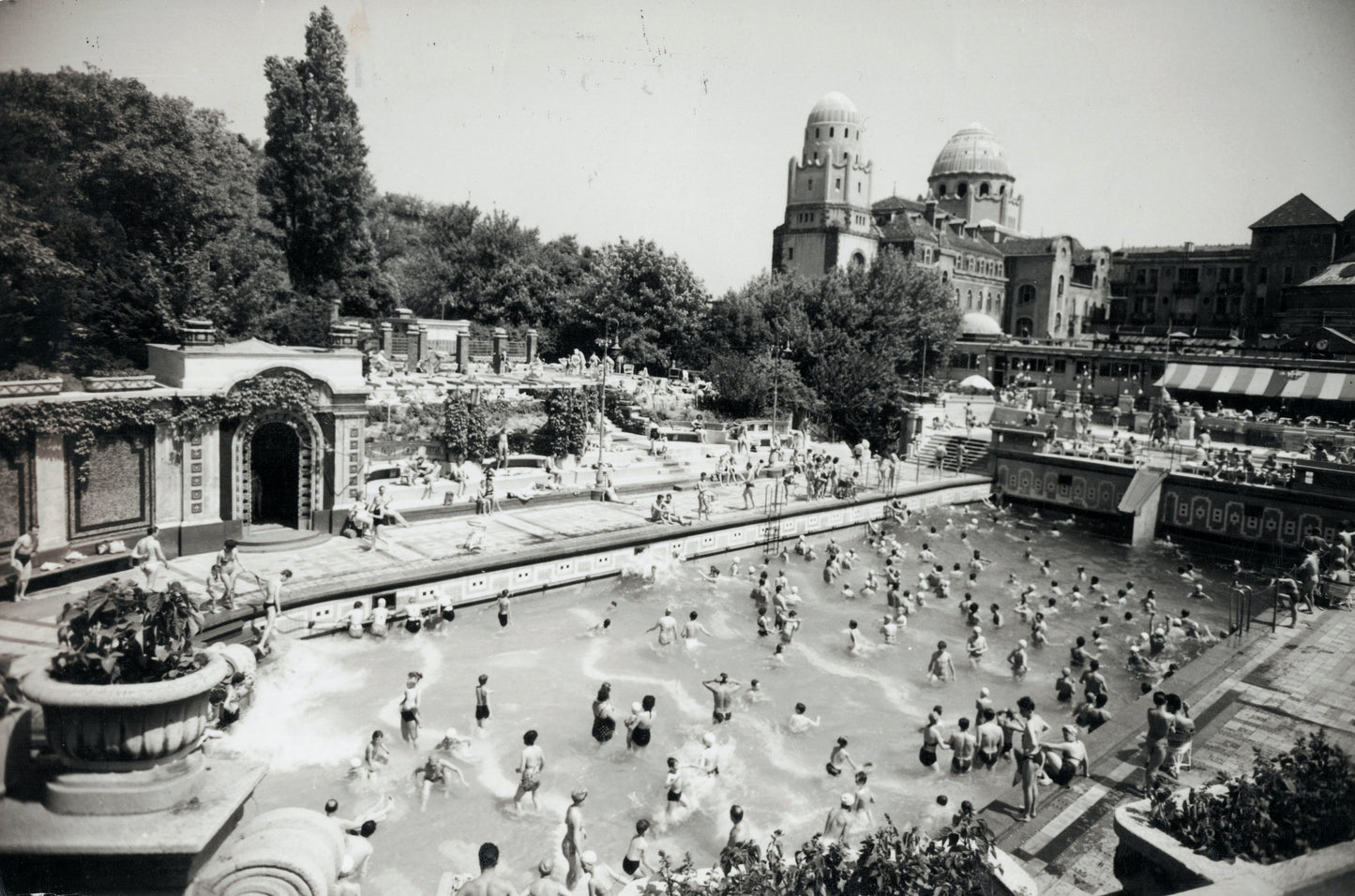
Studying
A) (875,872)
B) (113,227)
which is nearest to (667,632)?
(875,872)

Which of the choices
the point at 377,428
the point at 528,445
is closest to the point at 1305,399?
the point at 528,445

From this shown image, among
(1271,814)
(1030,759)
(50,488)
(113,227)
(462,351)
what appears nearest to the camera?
(1271,814)

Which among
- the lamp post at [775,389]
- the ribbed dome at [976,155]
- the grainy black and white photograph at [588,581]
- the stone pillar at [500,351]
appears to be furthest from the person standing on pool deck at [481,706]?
the ribbed dome at [976,155]

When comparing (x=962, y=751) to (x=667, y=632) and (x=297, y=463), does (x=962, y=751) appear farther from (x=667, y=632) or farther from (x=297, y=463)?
(x=297, y=463)

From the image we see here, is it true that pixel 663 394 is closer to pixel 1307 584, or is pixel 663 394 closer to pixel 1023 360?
pixel 1307 584

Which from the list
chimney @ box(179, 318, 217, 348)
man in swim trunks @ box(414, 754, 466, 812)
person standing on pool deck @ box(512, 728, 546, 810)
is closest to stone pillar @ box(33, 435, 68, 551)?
chimney @ box(179, 318, 217, 348)

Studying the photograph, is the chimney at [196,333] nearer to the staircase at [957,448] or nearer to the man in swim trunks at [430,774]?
the man in swim trunks at [430,774]

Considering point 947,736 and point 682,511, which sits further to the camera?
point 682,511

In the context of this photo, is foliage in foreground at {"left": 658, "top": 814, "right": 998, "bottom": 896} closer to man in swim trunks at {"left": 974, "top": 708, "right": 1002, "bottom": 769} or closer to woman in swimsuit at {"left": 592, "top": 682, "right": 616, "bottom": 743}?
man in swim trunks at {"left": 974, "top": 708, "right": 1002, "bottom": 769}
